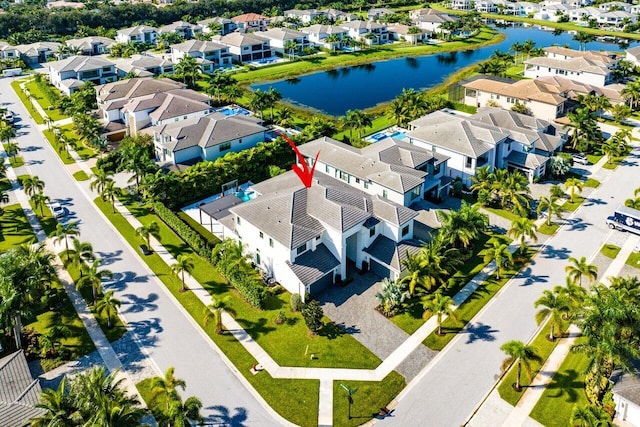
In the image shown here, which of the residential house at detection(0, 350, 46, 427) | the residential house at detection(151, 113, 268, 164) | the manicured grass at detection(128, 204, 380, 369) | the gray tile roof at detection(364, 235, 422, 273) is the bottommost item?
the manicured grass at detection(128, 204, 380, 369)

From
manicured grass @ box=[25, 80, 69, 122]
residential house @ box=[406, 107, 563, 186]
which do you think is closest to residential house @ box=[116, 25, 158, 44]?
manicured grass @ box=[25, 80, 69, 122]

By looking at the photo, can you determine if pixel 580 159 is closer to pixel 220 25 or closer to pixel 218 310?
pixel 218 310

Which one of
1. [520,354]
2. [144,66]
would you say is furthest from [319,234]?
[144,66]

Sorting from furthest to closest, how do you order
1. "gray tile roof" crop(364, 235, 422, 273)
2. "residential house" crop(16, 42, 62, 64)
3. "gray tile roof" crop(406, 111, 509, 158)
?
"residential house" crop(16, 42, 62, 64)
"gray tile roof" crop(406, 111, 509, 158)
"gray tile roof" crop(364, 235, 422, 273)

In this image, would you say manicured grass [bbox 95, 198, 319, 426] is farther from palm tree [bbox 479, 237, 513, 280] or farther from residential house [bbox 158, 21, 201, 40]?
residential house [bbox 158, 21, 201, 40]

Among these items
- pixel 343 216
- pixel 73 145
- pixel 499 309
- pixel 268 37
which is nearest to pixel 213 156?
pixel 73 145

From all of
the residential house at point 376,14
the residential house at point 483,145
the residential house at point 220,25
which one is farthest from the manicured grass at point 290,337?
the residential house at point 376,14

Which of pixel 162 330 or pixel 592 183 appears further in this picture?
pixel 592 183
